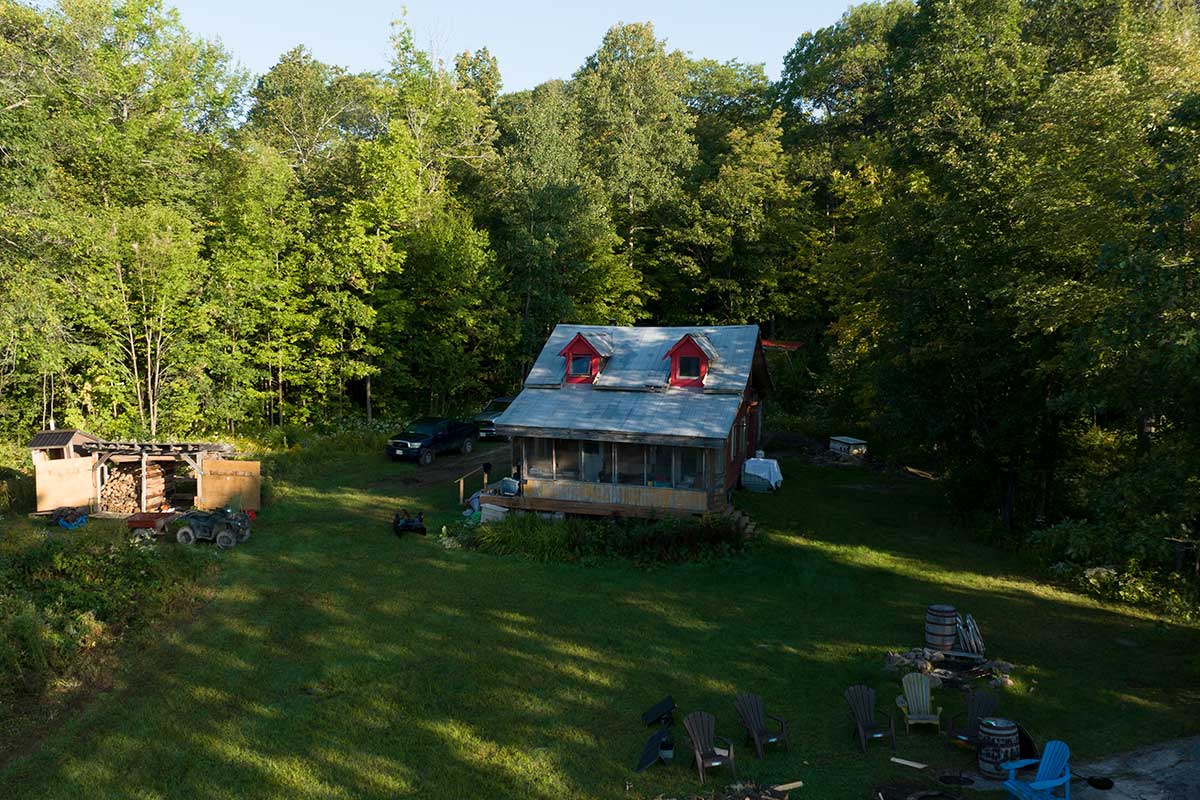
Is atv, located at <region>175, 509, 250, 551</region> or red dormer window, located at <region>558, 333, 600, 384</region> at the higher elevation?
red dormer window, located at <region>558, 333, 600, 384</region>

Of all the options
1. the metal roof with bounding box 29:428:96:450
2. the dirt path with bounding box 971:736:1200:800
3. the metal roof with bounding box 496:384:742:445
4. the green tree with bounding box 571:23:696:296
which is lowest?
the dirt path with bounding box 971:736:1200:800

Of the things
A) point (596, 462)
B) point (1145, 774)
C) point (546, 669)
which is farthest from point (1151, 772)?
point (596, 462)

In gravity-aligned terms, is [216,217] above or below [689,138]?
below

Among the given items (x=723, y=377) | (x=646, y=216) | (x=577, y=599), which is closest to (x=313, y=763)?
(x=577, y=599)

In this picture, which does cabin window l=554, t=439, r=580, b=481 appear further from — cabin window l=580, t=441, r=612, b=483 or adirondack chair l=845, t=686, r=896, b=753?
adirondack chair l=845, t=686, r=896, b=753

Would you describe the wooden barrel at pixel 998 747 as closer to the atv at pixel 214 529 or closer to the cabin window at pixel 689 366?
the cabin window at pixel 689 366

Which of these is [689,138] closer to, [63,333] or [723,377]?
[723,377]

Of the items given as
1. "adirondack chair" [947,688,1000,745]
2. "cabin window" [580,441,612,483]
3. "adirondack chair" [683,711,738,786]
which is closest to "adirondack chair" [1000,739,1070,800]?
"adirondack chair" [947,688,1000,745]

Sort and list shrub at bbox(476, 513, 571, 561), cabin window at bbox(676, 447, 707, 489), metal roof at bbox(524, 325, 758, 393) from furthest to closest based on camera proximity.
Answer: metal roof at bbox(524, 325, 758, 393) → cabin window at bbox(676, 447, 707, 489) → shrub at bbox(476, 513, 571, 561)

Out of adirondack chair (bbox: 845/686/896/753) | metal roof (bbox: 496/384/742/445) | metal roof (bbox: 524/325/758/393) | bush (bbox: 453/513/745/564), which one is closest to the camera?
adirondack chair (bbox: 845/686/896/753)
